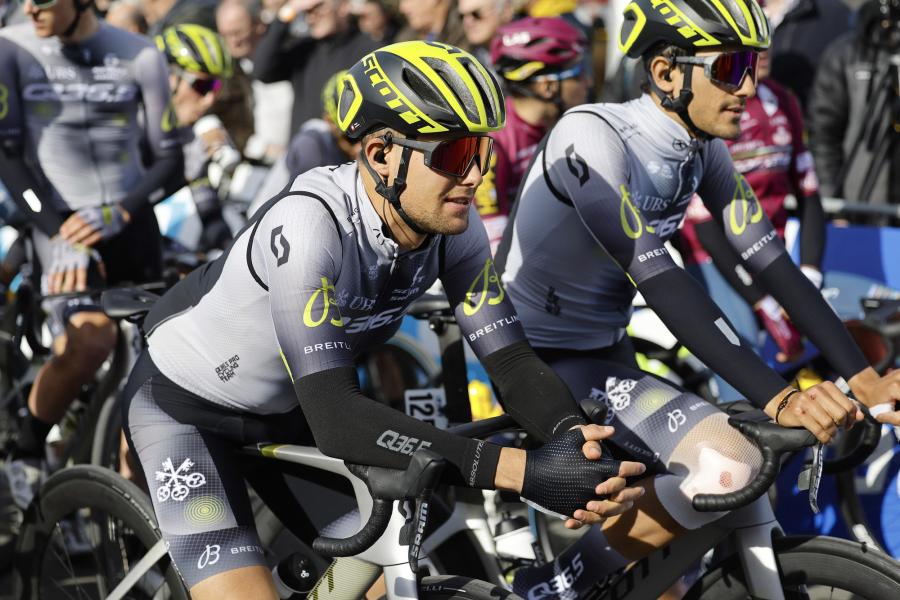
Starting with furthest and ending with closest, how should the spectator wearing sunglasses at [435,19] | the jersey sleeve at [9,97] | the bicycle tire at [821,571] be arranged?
the spectator wearing sunglasses at [435,19], the jersey sleeve at [9,97], the bicycle tire at [821,571]

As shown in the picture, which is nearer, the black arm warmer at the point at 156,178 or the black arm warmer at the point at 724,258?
the black arm warmer at the point at 724,258

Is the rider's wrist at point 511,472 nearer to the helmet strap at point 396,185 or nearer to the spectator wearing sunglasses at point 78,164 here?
the helmet strap at point 396,185

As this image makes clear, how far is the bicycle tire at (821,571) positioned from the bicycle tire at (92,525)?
1581mm

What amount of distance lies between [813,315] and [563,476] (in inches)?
55.6

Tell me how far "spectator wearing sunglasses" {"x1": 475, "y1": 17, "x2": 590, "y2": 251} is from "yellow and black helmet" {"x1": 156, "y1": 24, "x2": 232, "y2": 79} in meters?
1.96

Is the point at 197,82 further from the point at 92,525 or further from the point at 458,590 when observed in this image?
the point at 458,590

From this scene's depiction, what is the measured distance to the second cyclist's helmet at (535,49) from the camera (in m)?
6.07

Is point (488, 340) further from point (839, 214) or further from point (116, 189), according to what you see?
point (839, 214)

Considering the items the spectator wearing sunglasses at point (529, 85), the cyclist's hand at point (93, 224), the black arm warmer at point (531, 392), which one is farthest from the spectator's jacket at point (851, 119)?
the black arm warmer at point (531, 392)

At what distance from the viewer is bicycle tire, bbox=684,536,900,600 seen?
10.6ft

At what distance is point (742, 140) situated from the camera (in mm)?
6262

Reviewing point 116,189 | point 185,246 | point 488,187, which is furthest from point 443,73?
point 185,246

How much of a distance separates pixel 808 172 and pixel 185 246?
3.58 metres

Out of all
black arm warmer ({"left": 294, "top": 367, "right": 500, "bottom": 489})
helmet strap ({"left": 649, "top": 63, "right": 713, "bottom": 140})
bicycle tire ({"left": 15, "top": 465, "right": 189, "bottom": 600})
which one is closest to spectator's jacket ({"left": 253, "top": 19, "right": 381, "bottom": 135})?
helmet strap ({"left": 649, "top": 63, "right": 713, "bottom": 140})
